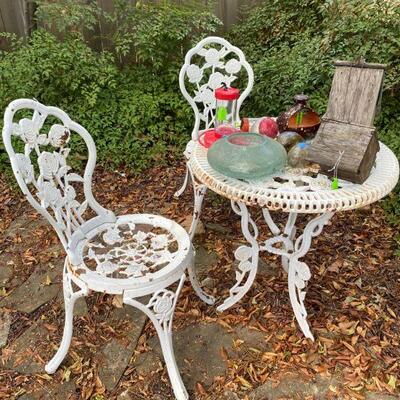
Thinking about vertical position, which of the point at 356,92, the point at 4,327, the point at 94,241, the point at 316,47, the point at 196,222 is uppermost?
the point at 356,92

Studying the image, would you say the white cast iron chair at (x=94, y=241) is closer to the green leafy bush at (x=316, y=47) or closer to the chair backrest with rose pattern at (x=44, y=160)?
the chair backrest with rose pattern at (x=44, y=160)

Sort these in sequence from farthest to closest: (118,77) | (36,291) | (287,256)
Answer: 1. (118,77)
2. (36,291)
3. (287,256)

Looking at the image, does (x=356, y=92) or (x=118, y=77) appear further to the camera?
(x=118, y=77)

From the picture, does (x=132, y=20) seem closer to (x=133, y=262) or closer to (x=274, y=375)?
(x=133, y=262)

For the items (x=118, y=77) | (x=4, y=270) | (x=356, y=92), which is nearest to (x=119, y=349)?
(x=4, y=270)

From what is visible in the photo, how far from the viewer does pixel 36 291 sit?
2.36 meters

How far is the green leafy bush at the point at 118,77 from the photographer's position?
3365 mm

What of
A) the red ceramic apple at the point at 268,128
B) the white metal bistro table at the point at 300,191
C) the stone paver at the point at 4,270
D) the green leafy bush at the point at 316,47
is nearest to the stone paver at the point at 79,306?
the stone paver at the point at 4,270

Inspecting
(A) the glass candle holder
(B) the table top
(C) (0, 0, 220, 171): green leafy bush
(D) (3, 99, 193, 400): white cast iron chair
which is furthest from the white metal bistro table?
(C) (0, 0, 220, 171): green leafy bush

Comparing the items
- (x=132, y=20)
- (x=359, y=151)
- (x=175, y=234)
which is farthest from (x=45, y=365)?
(x=132, y=20)

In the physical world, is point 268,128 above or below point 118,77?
above

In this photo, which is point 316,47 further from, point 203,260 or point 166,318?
point 166,318

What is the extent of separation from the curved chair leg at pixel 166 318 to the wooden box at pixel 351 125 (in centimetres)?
80

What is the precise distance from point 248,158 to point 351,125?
0.45 meters
